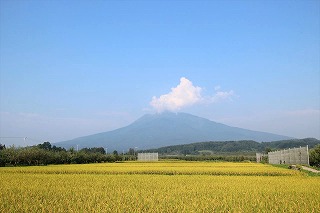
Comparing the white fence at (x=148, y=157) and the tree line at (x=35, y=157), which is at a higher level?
the tree line at (x=35, y=157)

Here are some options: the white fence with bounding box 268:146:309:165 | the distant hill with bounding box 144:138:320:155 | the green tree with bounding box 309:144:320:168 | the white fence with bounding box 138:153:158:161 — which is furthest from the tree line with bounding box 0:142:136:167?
the distant hill with bounding box 144:138:320:155

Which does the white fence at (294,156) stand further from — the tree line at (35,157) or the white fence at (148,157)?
the white fence at (148,157)

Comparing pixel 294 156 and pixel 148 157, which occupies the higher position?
pixel 294 156

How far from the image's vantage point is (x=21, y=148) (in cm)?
4769

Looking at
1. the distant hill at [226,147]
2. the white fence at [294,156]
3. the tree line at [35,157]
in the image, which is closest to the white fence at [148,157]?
the tree line at [35,157]

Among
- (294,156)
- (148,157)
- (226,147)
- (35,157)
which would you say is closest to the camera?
(294,156)

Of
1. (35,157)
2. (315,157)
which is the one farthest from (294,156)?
(35,157)

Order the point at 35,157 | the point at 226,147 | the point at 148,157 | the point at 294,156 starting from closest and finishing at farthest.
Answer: the point at 294,156
the point at 35,157
the point at 148,157
the point at 226,147

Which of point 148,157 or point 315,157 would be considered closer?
point 315,157

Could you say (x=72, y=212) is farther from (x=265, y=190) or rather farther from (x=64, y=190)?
(x=265, y=190)

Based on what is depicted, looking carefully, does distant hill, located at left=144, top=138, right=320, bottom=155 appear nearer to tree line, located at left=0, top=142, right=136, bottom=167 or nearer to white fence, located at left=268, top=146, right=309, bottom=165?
white fence, located at left=268, top=146, right=309, bottom=165

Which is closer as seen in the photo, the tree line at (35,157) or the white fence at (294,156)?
the white fence at (294,156)

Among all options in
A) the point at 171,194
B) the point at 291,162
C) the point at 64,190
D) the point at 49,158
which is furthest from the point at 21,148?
the point at 171,194

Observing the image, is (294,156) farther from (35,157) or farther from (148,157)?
(148,157)
